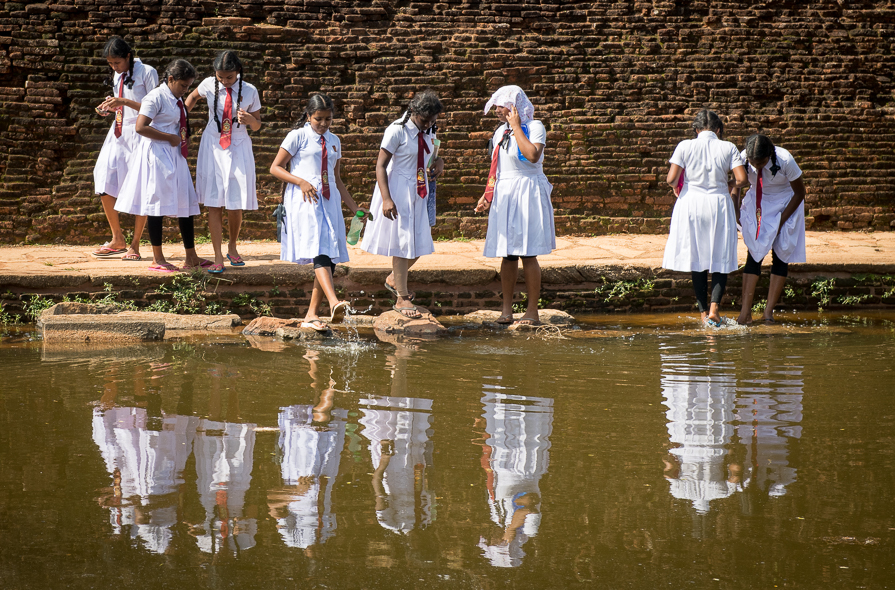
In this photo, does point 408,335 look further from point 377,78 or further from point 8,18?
point 8,18

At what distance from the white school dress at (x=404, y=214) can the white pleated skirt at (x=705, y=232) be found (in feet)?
5.77

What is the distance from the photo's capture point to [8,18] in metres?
8.82

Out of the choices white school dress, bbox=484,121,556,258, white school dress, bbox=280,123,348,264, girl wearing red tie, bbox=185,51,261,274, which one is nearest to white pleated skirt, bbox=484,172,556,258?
white school dress, bbox=484,121,556,258

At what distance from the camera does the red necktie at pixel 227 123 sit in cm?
632

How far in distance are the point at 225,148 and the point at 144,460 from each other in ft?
12.6

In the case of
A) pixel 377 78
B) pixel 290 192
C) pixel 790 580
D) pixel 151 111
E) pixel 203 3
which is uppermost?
pixel 203 3

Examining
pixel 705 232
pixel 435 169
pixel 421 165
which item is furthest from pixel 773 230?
pixel 421 165

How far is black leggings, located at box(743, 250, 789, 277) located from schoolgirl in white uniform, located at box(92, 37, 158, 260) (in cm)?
454

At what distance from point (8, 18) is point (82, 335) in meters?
5.21

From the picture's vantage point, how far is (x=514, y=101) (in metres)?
5.61

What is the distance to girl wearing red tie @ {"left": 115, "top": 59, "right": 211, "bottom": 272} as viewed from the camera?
620cm

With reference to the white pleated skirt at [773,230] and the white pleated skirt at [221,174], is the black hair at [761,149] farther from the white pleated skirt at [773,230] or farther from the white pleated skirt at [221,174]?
the white pleated skirt at [221,174]

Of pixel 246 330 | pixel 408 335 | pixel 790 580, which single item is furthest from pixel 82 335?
pixel 790 580

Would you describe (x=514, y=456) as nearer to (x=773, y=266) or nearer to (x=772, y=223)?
(x=772, y=223)
